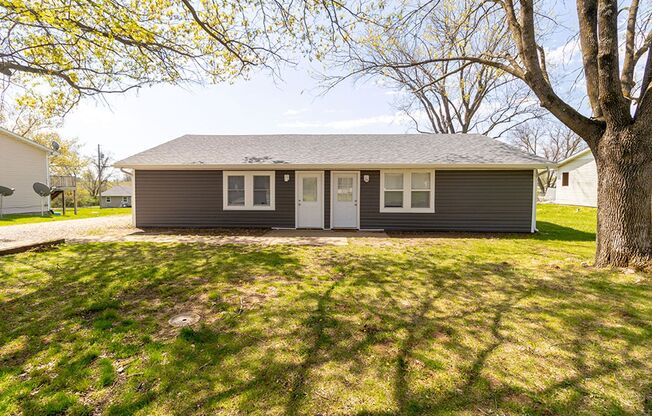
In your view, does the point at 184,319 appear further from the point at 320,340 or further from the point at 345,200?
the point at 345,200

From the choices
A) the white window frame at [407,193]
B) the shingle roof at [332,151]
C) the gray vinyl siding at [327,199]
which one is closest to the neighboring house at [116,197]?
the shingle roof at [332,151]

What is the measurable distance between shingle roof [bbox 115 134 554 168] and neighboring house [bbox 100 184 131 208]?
4399 centimetres

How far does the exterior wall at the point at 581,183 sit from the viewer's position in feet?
64.0

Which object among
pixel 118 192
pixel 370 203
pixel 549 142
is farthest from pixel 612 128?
pixel 118 192

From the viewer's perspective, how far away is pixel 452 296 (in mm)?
4043

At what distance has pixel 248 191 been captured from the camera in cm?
1036

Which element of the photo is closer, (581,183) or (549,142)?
(581,183)

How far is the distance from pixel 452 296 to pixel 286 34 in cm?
647

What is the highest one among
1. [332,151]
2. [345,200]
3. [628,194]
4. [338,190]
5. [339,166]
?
[332,151]

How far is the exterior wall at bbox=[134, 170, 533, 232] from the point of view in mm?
9719

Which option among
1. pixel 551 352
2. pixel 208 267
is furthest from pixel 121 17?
pixel 551 352

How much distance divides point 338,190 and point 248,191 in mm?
3085

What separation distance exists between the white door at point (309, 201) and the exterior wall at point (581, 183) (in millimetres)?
18637

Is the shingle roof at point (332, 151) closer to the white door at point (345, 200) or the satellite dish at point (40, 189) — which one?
the white door at point (345, 200)
